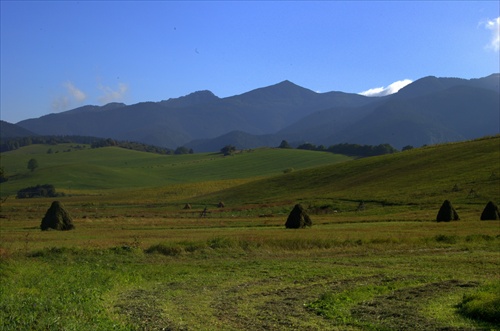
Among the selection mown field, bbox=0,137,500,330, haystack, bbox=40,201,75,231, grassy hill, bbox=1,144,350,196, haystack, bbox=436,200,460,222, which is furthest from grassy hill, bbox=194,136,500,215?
grassy hill, bbox=1,144,350,196

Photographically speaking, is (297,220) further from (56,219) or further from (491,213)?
(56,219)

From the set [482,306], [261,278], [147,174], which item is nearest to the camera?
[482,306]

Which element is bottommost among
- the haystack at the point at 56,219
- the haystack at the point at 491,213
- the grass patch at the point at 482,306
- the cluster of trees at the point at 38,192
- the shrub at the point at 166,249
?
the haystack at the point at 491,213

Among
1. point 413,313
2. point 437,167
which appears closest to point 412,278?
point 413,313

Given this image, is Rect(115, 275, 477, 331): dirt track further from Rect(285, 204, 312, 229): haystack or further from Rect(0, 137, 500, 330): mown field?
Rect(285, 204, 312, 229): haystack

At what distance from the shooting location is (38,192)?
145 m

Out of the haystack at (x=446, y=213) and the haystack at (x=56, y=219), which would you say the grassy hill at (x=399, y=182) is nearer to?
the haystack at (x=446, y=213)

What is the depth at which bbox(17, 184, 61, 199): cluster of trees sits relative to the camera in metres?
143

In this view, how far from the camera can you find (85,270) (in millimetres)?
25328

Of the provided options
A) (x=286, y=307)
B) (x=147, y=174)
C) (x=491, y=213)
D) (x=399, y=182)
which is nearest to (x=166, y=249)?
(x=286, y=307)

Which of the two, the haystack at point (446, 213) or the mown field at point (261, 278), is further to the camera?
the haystack at point (446, 213)

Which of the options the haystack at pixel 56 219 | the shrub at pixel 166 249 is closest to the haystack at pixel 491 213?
the shrub at pixel 166 249

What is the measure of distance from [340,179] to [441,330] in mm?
94172

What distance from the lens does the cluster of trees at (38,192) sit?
142875 mm
